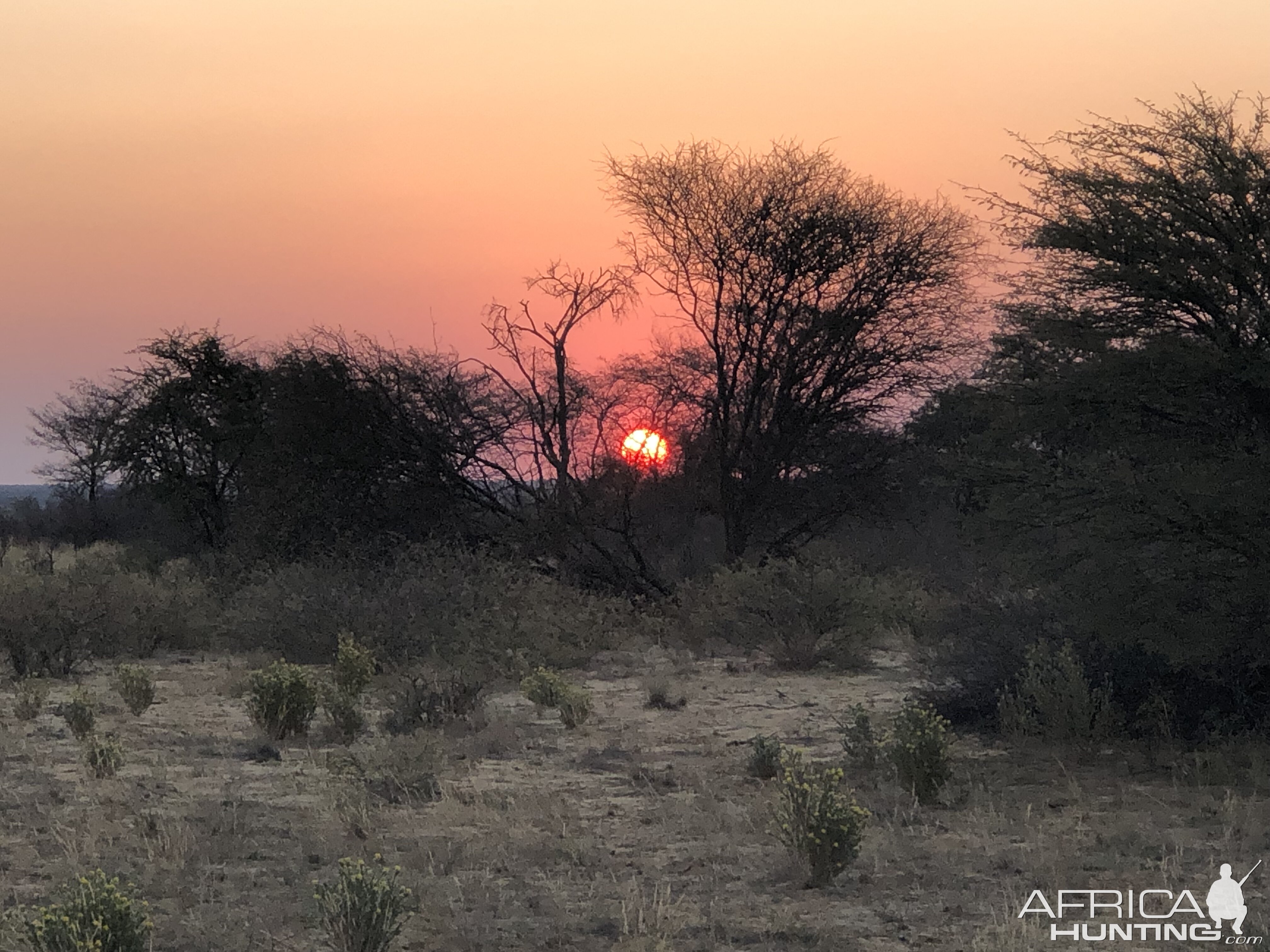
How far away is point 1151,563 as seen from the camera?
8.52 meters

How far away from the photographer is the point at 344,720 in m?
10.7

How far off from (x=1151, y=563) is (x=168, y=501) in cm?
2417

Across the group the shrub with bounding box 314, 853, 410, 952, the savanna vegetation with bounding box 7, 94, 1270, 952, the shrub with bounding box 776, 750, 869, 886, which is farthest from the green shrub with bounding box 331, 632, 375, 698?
the shrub with bounding box 314, 853, 410, 952

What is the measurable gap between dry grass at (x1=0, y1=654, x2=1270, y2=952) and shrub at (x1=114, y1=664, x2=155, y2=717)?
1.01 meters

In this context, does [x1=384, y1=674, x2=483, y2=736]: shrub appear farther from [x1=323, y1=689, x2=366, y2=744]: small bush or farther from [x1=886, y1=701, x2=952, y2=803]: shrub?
[x1=886, y1=701, x2=952, y2=803]: shrub

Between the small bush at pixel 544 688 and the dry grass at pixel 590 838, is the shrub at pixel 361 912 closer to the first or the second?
the dry grass at pixel 590 838

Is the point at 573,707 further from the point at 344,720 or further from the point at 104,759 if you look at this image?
the point at 104,759

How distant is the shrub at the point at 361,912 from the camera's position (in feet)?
16.9

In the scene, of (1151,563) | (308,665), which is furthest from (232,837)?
(308,665)

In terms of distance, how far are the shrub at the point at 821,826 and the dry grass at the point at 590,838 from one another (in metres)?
0.12

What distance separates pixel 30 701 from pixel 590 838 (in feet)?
23.4

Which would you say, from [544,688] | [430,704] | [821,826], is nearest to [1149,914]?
[821,826]

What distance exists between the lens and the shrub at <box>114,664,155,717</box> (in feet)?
39.5

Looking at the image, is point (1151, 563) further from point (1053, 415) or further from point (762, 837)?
point (762, 837)
